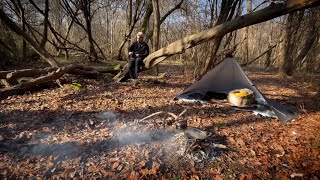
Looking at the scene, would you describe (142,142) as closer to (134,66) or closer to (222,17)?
(134,66)

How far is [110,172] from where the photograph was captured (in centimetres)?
278

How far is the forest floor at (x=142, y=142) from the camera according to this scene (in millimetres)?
2852

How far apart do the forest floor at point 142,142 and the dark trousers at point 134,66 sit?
1776mm

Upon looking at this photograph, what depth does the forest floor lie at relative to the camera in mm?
2852

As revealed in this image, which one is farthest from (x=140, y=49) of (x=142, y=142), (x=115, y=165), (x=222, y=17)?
(x=115, y=165)

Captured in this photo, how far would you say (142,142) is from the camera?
11.4ft

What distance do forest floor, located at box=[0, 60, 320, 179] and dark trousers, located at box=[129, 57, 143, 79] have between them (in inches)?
69.9

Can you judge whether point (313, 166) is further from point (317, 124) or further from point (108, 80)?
point (108, 80)

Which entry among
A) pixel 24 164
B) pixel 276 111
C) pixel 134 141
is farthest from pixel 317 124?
pixel 24 164

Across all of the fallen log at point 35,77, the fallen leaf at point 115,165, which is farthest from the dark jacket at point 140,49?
the fallen leaf at point 115,165

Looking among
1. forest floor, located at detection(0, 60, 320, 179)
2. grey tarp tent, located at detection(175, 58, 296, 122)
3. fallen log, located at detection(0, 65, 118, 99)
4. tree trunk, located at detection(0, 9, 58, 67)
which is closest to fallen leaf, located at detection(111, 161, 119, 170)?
forest floor, located at detection(0, 60, 320, 179)

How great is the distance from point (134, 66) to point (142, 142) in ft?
13.4

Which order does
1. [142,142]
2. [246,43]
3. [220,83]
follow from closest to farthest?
[142,142]
[220,83]
[246,43]

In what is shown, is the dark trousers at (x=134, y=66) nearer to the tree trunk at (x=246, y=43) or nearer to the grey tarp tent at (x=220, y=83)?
the grey tarp tent at (x=220, y=83)
